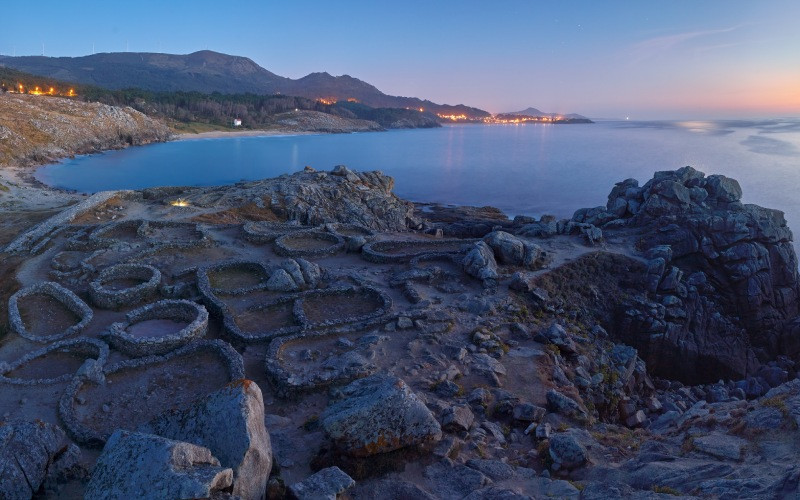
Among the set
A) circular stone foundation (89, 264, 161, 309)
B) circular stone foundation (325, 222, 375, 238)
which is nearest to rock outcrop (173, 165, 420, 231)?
circular stone foundation (325, 222, 375, 238)

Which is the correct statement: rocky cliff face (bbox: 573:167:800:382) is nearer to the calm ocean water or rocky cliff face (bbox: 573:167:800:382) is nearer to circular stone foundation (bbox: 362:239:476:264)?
circular stone foundation (bbox: 362:239:476:264)

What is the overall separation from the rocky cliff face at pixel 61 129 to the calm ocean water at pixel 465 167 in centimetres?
302

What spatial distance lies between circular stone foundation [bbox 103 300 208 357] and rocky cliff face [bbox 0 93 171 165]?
4727 centimetres

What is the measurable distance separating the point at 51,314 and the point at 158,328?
3.93 m

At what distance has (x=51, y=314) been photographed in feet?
50.4

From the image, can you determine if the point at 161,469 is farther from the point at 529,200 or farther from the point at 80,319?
the point at 529,200

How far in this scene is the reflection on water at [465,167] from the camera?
5306cm

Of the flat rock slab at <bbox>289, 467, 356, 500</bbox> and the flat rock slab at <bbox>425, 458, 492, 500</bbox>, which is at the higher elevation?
the flat rock slab at <bbox>289, 467, 356, 500</bbox>

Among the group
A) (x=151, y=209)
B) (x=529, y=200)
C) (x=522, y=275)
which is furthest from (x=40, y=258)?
(x=529, y=200)

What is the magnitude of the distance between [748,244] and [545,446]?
69.4 feet

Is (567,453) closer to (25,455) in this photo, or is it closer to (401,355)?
(401,355)

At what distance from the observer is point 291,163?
72750 millimetres

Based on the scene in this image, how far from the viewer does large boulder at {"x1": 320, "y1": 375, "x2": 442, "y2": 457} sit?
841 cm

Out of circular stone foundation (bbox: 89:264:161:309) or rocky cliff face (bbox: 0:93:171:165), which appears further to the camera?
rocky cliff face (bbox: 0:93:171:165)
